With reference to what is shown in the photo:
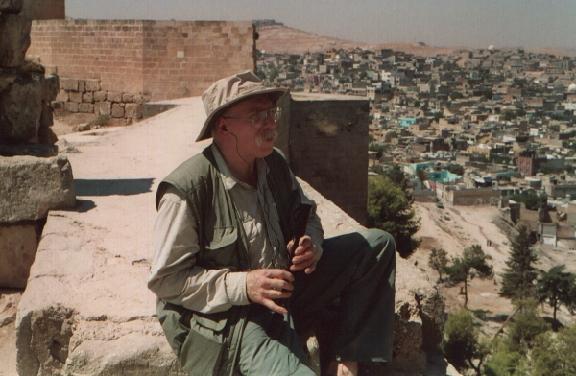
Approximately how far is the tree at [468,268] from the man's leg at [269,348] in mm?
34158

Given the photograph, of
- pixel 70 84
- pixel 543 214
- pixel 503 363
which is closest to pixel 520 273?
pixel 503 363

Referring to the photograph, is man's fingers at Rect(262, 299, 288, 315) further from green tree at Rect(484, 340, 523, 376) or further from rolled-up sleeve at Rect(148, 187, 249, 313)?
green tree at Rect(484, 340, 523, 376)

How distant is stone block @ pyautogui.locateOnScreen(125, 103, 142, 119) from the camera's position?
41.7 feet

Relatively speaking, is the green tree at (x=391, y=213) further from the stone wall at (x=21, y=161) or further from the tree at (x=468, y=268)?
the stone wall at (x=21, y=161)

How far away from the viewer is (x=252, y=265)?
247 cm

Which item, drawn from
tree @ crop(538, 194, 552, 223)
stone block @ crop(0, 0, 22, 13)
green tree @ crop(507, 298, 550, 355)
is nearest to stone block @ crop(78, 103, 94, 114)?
stone block @ crop(0, 0, 22, 13)

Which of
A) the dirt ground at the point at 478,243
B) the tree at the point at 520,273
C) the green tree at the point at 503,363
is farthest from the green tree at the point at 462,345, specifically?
the tree at the point at 520,273

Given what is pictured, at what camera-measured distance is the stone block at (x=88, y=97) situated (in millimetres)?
13242

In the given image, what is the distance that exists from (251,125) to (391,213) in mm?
20505

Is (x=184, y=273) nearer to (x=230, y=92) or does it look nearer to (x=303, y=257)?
(x=303, y=257)

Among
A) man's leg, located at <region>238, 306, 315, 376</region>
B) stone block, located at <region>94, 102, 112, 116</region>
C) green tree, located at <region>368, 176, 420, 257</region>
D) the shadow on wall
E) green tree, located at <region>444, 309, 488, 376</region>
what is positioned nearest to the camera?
man's leg, located at <region>238, 306, 315, 376</region>

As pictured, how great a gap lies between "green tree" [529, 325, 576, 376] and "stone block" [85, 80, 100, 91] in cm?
1676

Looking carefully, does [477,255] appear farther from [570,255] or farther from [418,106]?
[418,106]

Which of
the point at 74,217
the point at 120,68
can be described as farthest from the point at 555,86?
the point at 74,217
